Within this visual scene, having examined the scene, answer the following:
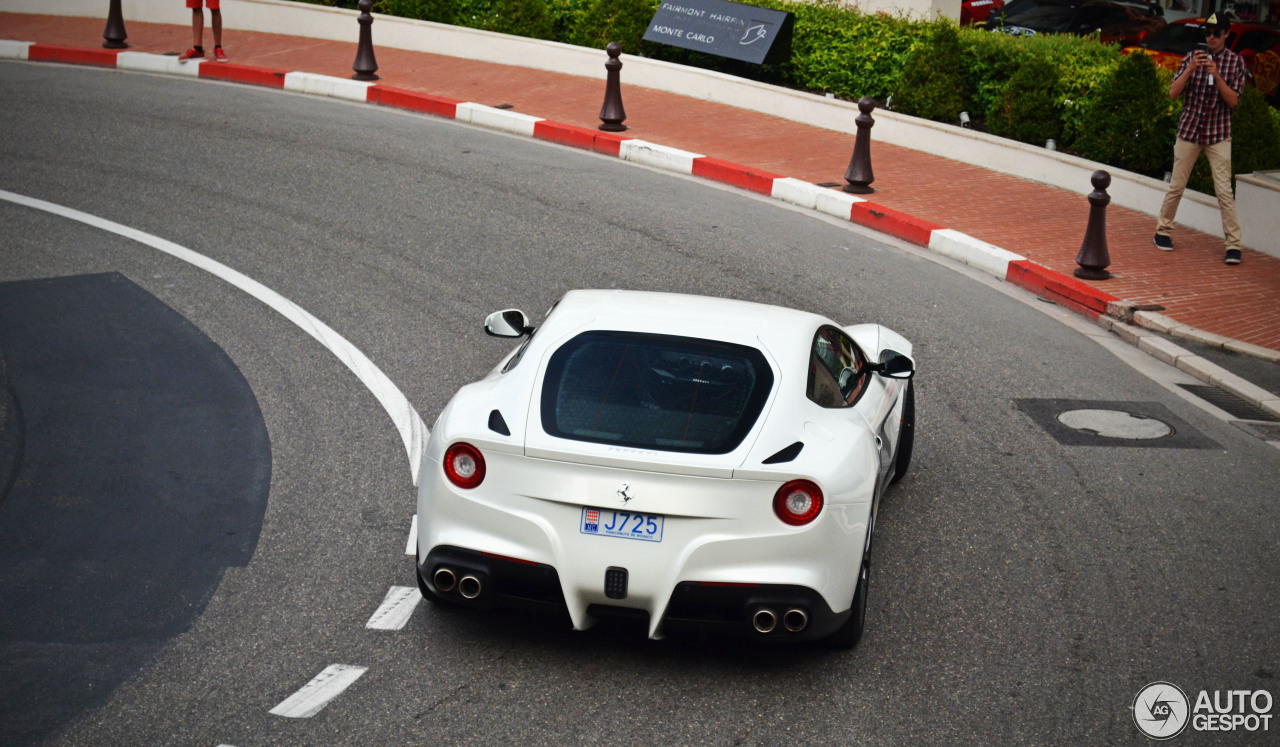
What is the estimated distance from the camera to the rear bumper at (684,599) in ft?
16.1

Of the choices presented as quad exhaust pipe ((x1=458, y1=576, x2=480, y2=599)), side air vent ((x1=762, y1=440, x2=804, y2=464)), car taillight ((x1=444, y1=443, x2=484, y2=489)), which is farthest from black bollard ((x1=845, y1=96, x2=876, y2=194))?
quad exhaust pipe ((x1=458, y1=576, x2=480, y2=599))

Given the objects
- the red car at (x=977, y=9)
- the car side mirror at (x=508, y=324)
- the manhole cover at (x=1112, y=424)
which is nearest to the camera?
the car side mirror at (x=508, y=324)

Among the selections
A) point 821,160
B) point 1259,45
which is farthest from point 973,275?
point 1259,45

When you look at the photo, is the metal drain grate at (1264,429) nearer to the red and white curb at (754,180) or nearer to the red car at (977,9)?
the red and white curb at (754,180)

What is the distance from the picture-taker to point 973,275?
11992mm

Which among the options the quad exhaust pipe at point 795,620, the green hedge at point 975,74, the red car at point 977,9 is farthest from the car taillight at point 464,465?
the red car at point 977,9

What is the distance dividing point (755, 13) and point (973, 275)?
785 centimetres

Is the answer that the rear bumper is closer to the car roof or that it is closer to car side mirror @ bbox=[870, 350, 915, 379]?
the car roof

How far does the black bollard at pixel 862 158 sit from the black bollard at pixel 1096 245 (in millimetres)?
2857

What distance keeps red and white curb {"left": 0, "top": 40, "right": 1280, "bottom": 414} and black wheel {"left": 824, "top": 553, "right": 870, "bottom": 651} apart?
4.90 m

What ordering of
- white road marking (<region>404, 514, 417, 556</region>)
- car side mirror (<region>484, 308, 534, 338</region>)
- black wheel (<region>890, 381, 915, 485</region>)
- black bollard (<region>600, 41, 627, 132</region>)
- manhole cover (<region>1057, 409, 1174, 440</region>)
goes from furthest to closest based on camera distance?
1. black bollard (<region>600, 41, 627, 132</region>)
2. manhole cover (<region>1057, 409, 1174, 440</region>)
3. black wheel (<region>890, 381, 915, 485</region>)
4. car side mirror (<region>484, 308, 534, 338</region>)
5. white road marking (<region>404, 514, 417, 556</region>)

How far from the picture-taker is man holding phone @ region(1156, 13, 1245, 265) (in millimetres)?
12023

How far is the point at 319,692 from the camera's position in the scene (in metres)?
5.00

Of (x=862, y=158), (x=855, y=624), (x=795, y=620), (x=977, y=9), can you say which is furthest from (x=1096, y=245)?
(x=977, y=9)
